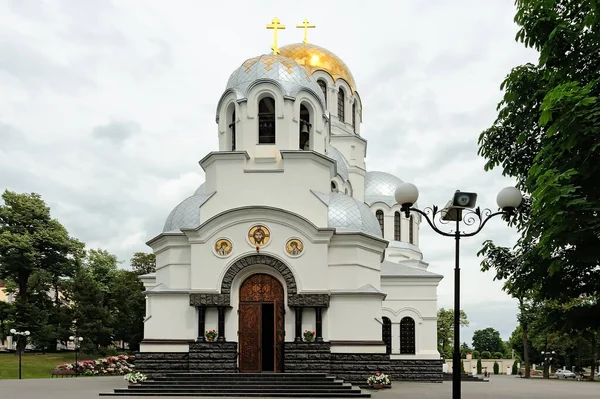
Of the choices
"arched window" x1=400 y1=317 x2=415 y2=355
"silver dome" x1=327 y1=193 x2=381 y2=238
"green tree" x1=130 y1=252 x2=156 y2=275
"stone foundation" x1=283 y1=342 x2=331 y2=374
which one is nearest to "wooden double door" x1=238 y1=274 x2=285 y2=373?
"stone foundation" x1=283 y1=342 x2=331 y2=374

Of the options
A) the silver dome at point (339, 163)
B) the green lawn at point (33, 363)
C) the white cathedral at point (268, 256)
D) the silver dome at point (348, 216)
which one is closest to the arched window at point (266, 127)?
the white cathedral at point (268, 256)

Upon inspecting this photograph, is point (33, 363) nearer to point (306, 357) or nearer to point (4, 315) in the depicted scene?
point (4, 315)

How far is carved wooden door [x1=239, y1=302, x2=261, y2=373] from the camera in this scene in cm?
2209

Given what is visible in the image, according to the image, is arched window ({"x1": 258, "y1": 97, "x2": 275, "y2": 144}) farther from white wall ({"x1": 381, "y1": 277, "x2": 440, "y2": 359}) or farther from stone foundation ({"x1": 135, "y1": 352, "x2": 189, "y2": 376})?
white wall ({"x1": 381, "y1": 277, "x2": 440, "y2": 359})

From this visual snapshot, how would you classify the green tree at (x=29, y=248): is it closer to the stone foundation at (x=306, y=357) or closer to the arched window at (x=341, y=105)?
the arched window at (x=341, y=105)


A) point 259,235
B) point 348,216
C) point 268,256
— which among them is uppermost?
point 348,216

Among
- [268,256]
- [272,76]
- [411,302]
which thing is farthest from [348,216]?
[411,302]

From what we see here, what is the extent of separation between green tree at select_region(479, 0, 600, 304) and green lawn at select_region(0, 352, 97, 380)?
26475 millimetres

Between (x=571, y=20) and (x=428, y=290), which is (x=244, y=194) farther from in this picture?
(x=571, y=20)

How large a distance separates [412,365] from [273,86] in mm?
12797

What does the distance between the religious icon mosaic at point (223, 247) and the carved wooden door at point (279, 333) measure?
225 centimetres

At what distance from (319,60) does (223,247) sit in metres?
14.8

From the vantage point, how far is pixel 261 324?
73.1ft

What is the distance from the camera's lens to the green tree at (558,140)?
10125 mm
